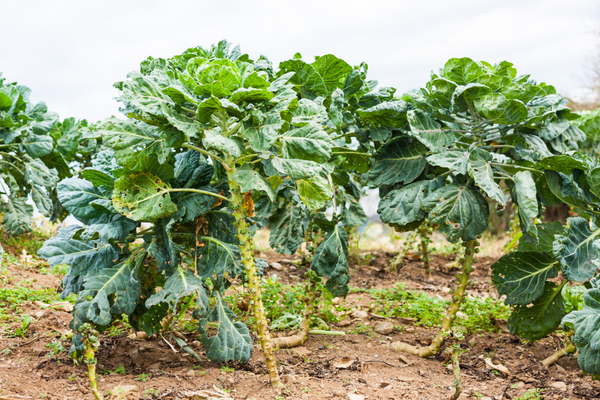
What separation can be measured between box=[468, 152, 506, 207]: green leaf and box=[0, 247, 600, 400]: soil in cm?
114

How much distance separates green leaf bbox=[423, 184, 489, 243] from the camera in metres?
2.77

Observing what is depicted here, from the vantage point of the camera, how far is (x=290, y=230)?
3.28m

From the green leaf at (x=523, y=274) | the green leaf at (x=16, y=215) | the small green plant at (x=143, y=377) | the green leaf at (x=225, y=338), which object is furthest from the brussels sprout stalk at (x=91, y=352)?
the green leaf at (x=16, y=215)

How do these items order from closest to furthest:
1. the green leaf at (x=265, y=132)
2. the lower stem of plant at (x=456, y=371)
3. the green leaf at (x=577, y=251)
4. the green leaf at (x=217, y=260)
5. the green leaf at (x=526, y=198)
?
1. the green leaf at (x=265, y=132)
2. the lower stem of plant at (x=456, y=371)
3. the green leaf at (x=217, y=260)
4. the green leaf at (x=526, y=198)
5. the green leaf at (x=577, y=251)

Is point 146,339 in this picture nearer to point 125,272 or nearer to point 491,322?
point 125,272

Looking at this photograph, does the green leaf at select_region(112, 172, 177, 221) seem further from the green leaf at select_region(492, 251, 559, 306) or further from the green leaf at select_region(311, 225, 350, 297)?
the green leaf at select_region(492, 251, 559, 306)

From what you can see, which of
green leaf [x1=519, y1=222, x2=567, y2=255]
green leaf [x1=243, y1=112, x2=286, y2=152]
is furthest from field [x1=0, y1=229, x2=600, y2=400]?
green leaf [x1=243, y1=112, x2=286, y2=152]

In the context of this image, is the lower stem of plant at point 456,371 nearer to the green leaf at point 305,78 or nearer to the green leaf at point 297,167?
the green leaf at point 297,167

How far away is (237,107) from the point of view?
210 centimetres

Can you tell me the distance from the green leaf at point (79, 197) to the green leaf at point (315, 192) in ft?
3.73

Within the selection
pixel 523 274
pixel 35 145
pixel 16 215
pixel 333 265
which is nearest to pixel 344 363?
pixel 333 265

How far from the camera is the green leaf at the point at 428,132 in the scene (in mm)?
2842

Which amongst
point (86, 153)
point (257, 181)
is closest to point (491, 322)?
point (257, 181)

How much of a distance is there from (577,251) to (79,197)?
9.70ft
